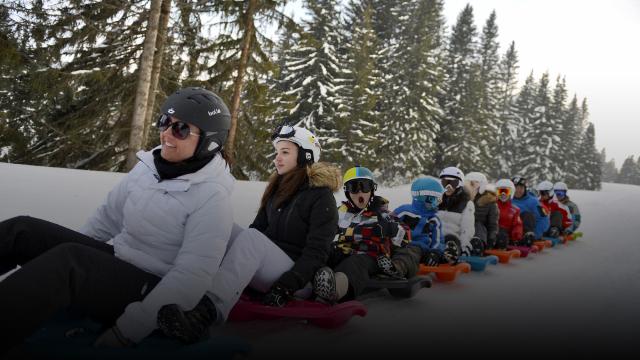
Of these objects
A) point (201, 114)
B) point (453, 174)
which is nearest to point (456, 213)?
point (453, 174)

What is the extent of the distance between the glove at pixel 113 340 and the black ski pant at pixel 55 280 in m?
0.13

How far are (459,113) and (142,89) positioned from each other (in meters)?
28.8

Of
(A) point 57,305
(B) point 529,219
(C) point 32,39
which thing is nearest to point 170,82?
(C) point 32,39

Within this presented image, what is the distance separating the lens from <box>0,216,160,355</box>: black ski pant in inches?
77.1

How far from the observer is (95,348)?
234 centimetres

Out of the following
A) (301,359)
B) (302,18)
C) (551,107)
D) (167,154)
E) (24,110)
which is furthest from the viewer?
(551,107)

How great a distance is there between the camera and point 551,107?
160 ft

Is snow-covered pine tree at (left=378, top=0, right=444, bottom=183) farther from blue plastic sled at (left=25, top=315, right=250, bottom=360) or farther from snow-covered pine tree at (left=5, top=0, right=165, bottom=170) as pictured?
blue plastic sled at (left=25, top=315, right=250, bottom=360)

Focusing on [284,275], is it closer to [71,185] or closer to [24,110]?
[71,185]

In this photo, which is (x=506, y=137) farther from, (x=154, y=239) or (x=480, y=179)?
(x=154, y=239)

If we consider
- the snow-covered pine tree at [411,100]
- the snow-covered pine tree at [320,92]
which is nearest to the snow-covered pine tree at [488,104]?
the snow-covered pine tree at [411,100]

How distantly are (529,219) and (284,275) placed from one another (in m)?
8.06

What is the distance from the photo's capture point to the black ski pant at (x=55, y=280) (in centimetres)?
196

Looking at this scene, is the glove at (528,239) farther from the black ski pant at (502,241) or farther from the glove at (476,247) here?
the glove at (476,247)
